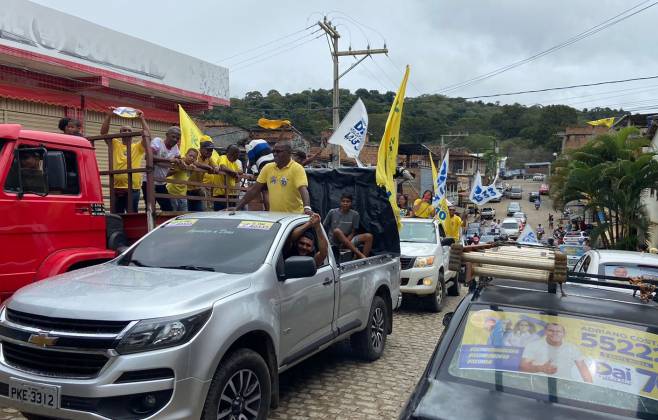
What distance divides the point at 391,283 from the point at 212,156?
3.80 m

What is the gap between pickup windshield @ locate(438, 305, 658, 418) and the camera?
2922 mm

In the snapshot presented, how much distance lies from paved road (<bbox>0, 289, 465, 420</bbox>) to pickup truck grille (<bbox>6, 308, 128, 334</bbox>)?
140cm

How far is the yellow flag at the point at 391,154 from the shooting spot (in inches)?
326

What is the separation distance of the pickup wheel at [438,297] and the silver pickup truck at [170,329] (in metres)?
5.16

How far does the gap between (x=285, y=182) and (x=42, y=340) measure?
12.3 ft

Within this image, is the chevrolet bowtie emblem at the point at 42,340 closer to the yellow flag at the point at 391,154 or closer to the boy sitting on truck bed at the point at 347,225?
the boy sitting on truck bed at the point at 347,225

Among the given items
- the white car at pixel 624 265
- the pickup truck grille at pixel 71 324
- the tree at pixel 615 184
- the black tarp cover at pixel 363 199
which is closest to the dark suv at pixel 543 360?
the pickup truck grille at pixel 71 324

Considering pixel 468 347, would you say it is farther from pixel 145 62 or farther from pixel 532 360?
pixel 145 62

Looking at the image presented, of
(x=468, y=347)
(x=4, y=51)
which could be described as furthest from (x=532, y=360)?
(x=4, y=51)

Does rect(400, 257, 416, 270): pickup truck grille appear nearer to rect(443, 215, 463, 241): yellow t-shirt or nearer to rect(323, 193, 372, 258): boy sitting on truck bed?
rect(323, 193, 372, 258): boy sitting on truck bed

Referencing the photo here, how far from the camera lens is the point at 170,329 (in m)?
3.34

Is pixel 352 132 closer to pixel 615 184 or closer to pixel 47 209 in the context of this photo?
pixel 615 184

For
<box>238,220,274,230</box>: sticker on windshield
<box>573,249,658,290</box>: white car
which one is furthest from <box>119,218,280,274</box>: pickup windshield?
<box>573,249,658,290</box>: white car

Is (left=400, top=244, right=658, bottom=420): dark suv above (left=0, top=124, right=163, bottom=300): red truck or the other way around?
the other way around
